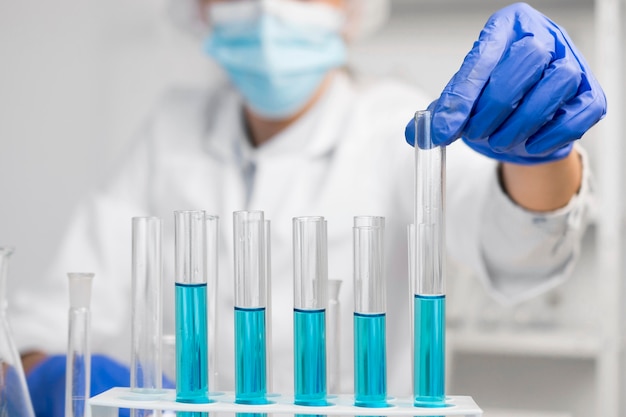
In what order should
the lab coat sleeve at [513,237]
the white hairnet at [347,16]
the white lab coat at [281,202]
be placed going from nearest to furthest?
1. the lab coat sleeve at [513,237]
2. the white lab coat at [281,202]
3. the white hairnet at [347,16]

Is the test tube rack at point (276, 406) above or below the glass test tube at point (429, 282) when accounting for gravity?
below

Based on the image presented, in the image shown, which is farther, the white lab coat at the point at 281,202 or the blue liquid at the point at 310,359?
the white lab coat at the point at 281,202

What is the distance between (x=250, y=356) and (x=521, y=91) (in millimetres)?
332

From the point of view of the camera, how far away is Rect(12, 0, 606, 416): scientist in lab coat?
103 centimetres

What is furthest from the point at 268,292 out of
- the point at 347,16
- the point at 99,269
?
the point at 347,16

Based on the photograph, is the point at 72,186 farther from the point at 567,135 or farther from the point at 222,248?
the point at 567,135

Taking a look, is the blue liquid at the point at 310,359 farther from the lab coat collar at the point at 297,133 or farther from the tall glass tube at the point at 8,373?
the lab coat collar at the point at 297,133

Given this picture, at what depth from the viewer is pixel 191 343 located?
2.08ft

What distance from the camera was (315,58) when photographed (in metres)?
1.49

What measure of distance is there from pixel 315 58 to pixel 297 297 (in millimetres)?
Answer: 934

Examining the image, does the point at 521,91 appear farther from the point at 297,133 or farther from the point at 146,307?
the point at 297,133

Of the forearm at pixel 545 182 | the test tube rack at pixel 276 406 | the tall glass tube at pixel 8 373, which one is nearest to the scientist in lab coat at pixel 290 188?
the forearm at pixel 545 182

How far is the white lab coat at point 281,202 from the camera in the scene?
1172 millimetres

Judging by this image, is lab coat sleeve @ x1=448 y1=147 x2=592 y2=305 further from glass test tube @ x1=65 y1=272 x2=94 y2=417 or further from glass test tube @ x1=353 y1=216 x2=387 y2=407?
glass test tube @ x1=65 y1=272 x2=94 y2=417
